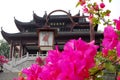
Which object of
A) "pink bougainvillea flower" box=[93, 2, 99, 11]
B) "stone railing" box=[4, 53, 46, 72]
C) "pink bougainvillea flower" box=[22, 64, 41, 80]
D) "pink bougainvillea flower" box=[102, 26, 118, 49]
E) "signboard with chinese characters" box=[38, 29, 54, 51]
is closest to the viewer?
"pink bougainvillea flower" box=[102, 26, 118, 49]

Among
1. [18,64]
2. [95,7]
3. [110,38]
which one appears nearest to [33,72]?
[110,38]

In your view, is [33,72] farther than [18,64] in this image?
No

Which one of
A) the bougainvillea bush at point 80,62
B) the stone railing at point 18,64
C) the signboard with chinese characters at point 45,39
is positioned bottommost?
the stone railing at point 18,64

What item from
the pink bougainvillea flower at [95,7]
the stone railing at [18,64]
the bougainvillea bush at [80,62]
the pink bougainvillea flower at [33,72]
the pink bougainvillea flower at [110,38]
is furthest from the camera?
the stone railing at [18,64]

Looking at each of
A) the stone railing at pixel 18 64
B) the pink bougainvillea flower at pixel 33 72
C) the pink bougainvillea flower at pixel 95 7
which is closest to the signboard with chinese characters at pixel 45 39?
the pink bougainvillea flower at pixel 95 7

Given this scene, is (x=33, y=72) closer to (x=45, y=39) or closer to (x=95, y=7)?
(x=45, y=39)

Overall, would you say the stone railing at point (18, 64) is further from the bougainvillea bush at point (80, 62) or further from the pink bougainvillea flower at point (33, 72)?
the bougainvillea bush at point (80, 62)

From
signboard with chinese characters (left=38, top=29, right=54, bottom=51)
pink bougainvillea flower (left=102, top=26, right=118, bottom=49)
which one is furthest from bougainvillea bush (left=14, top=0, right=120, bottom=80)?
signboard with chinese characters (left=38, top=29, right=54, bottom=51)

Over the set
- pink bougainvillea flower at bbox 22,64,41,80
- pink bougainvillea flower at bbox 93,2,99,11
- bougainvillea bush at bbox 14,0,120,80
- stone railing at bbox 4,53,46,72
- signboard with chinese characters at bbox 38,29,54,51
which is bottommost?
stone railing at bbox 4,53,46,72

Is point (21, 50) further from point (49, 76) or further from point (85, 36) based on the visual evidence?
point (49, 76)

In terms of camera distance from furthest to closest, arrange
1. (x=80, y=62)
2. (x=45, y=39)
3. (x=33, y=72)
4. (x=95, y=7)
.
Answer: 1. (x=95, y=7)
2. (x=45, y=39)
3. (x=33, y=72)
4. (x=80, y=62)

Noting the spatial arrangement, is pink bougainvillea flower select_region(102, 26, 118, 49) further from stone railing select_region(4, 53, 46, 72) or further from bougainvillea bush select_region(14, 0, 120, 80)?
stone railing select_region(4, 53, 46, 72)

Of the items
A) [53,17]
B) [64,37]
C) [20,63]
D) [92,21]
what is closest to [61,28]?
[53,17]

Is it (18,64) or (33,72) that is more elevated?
(33,72)
